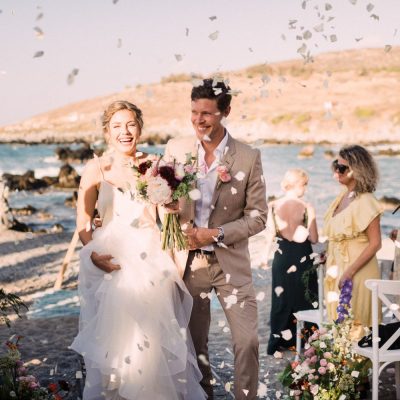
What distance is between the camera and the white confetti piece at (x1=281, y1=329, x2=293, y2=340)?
641 centimetres

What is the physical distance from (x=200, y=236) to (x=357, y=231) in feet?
4.92

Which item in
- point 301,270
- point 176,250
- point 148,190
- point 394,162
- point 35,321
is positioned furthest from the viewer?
point 394,162

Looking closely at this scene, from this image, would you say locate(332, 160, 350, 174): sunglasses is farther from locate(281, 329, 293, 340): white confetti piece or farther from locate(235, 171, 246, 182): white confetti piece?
locate(281, 329, 293, 340): white confetti piece

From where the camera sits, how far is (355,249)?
4.88 meters

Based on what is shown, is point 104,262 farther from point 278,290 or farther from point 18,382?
point 278,290

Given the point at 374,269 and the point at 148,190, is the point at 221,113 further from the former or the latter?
the point at 374,269

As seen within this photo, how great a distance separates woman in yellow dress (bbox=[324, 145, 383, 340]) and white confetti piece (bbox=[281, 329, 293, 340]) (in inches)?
57.3

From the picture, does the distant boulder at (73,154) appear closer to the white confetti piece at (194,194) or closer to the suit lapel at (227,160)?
the suit lapel at (227,160)

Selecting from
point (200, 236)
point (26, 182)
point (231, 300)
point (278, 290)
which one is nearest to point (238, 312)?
point (231, 300)

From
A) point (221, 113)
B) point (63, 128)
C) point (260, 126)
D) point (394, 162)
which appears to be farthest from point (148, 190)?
point (63, 128)

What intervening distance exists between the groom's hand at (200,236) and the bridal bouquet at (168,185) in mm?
46

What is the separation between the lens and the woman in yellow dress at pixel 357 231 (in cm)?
479

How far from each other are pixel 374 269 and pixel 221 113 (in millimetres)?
1777

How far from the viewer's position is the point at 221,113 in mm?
3836
